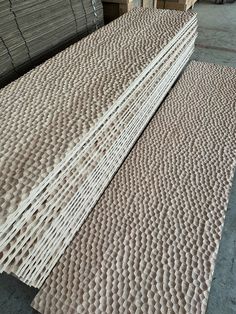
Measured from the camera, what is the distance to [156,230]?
3.28 feet

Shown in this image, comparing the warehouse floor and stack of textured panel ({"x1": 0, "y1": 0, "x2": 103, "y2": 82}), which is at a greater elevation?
stack of textured panel ({"x1": 0, "y1": 0, "x2": 103, "y2": 82})

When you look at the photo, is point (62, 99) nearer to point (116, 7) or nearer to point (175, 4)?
point (116, 7)

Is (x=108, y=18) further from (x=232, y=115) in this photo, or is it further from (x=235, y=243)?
(x=235, y=243)

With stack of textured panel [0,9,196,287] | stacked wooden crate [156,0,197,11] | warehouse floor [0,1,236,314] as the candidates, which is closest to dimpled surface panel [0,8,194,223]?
stack of textured panel [0,9,196,287]

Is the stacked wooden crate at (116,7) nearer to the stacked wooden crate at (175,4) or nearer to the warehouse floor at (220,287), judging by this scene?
the stacked wooden crate at (175,4)

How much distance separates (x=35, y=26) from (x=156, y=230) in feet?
3.55

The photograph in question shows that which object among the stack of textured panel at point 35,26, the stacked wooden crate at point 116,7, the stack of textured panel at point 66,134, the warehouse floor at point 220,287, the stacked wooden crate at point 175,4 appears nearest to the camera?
the stack of textured panel at point 66,134

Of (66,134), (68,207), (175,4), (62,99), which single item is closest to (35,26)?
(62,99)

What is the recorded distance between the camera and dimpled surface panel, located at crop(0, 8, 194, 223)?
0.75m

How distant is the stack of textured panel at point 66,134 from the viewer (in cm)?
75

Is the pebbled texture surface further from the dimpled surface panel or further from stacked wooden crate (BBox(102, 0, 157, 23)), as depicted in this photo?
stacked wooden crate (BBox(102, 0, 157, 23))

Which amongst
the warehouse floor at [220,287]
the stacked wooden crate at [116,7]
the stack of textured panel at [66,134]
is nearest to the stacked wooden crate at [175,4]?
A: the stacked wooden crate at [116,7]

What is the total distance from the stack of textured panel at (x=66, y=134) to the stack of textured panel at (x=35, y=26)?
0.55 ft

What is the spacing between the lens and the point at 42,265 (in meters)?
0.88
